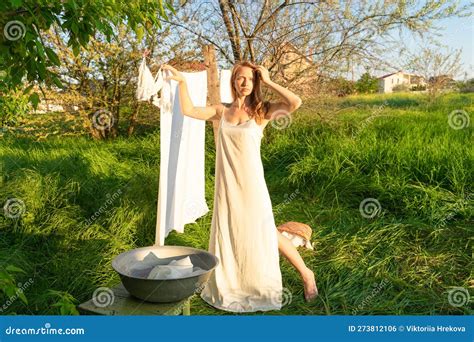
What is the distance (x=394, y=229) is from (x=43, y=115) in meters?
6.23

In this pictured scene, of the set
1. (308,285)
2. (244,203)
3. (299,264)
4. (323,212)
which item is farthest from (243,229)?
(323,212)

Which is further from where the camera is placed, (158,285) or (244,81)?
(244,81)

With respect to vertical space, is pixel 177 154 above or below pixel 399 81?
below

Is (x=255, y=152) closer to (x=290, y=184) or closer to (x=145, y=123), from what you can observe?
(x=290, y=184)

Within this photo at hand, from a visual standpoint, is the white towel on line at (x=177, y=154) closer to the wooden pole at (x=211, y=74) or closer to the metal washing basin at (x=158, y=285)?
the wooden pole at (x=211, y=74)

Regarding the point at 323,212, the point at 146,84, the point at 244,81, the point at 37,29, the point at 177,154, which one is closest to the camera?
the point at 37,29

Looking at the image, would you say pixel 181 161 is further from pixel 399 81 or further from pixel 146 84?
pixel 399 81

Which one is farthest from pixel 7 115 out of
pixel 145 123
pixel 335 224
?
pixel 335 224

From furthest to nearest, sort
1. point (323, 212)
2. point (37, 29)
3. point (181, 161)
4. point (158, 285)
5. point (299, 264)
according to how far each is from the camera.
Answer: point (323, 212), point (181, 161), point (299, 264), point (37, 29), point (158, 285)

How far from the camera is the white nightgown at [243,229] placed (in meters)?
2.92

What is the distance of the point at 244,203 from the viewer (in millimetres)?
2979

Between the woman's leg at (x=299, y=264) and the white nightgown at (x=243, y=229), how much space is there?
141mm

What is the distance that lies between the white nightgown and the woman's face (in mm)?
195

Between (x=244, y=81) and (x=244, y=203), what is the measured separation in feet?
2.55
